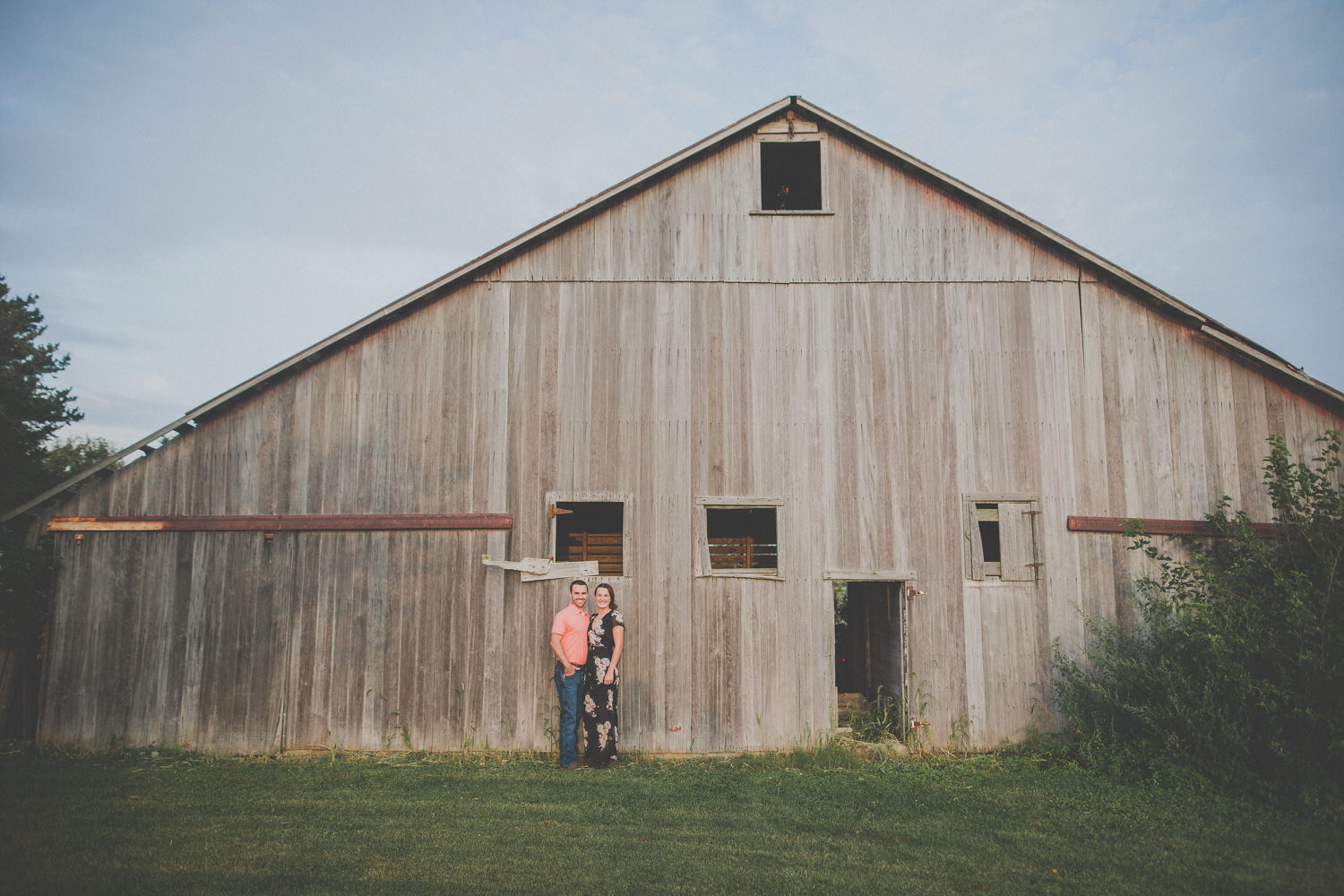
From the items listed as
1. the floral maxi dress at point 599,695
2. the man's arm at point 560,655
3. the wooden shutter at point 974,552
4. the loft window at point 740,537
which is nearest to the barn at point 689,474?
the wooden shutter at point 974,552

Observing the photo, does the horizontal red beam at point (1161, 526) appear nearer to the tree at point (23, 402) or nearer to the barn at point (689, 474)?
the barn at point (689, 474)

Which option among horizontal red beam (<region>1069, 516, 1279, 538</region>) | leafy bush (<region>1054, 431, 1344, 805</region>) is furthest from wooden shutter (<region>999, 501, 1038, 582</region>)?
leafy bush (<region>1054, 431, 1344, 805</region>)

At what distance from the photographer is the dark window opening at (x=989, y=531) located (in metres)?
8.99

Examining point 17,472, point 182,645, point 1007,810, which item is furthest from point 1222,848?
point 17,472

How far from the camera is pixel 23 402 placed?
79.3ft

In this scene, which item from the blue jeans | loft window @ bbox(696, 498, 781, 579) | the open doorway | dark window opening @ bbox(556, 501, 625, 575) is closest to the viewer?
the blue jeans

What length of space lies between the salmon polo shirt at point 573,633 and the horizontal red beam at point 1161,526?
5.91m

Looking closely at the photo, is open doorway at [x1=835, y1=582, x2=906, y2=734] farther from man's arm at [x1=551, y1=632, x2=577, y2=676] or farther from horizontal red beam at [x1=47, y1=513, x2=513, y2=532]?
horizontal red beam at [x1=47, y1=513, x2=513, y2=532]

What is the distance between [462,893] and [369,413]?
5.77m

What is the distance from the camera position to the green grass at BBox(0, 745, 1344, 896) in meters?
5.05

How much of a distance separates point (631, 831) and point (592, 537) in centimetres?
603

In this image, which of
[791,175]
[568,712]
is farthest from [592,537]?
[791,175]

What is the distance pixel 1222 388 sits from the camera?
913 cm

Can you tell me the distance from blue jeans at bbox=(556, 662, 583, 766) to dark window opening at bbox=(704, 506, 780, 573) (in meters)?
4.09
